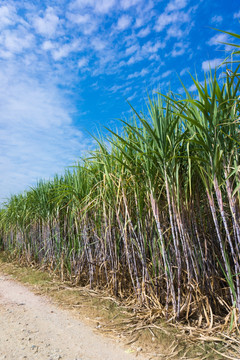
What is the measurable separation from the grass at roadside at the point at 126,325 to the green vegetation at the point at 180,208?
0.56 ft

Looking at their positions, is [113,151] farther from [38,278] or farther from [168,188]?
[38,278]

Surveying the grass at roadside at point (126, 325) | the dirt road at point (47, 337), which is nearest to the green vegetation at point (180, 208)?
the grass at roadside at point (126, 325)

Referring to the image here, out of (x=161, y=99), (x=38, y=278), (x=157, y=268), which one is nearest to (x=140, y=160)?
(x=161, y=99)

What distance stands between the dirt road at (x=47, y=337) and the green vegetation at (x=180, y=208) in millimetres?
593

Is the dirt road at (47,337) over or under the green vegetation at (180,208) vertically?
under

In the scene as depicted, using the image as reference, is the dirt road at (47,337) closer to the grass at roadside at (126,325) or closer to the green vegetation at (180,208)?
the grass at roadside at (126,325)

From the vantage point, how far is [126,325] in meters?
2.34

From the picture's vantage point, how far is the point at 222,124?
1.94 metres

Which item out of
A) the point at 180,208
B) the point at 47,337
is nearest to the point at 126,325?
the point at 47,337

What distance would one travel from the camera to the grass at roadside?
6.19ft

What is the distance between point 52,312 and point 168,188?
193cm

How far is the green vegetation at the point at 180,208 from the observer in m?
1.98

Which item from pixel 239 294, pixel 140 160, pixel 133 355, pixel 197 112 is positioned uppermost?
pixel 197 112

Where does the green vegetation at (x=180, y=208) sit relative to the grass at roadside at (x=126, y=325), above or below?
above
